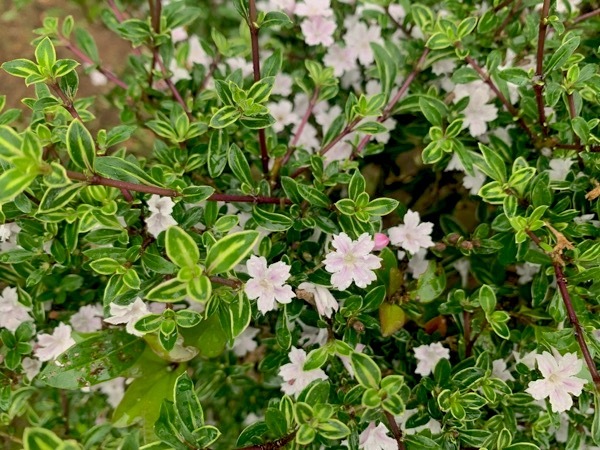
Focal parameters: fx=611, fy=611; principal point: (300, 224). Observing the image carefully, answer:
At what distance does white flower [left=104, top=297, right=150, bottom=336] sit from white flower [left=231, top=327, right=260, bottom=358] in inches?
12.5

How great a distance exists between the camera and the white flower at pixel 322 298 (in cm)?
120

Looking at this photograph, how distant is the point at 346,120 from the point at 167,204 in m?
0.47

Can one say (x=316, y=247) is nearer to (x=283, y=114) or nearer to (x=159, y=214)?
(x=159, y=214)

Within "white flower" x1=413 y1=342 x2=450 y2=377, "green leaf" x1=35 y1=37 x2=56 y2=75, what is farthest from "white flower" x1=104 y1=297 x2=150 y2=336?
"white flower" x1=413 y1=342 x2=450 y2=377

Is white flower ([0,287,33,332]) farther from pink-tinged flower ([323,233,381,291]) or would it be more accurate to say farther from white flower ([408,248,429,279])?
white flower ([408,248,429,279])

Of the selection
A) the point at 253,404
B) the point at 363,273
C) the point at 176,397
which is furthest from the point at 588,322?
the point at 253,404

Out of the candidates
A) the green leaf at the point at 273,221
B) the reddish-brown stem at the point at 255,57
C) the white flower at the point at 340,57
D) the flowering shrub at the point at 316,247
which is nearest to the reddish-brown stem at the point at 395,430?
the flowering shrub at the point at 316,247

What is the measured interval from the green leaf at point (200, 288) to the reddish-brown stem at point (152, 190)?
0.20 m

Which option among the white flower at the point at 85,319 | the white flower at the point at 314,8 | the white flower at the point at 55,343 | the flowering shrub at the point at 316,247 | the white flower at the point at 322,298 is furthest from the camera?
the white flower at the point at 314,8

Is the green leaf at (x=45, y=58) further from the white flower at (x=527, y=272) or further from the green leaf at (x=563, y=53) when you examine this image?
the white flower at (x=527, y=272)

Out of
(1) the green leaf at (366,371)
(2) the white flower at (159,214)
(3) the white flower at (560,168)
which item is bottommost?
(1) the green leaf at (366,371)

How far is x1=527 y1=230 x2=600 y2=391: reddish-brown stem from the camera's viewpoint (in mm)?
1127

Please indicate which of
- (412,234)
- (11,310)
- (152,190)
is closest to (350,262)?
(412,234)

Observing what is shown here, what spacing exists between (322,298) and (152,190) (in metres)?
0.39
